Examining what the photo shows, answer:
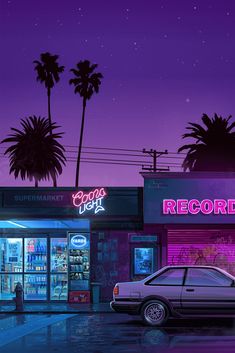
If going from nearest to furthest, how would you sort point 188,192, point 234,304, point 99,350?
point 99,350 → point 234,304 → point 188,192

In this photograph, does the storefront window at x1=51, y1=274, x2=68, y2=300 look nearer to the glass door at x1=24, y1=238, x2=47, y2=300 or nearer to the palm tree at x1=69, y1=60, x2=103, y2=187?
the glass door at x1=24, y1=238, x2=47, y2=300

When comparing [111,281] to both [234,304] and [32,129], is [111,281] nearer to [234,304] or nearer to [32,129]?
[234,304]

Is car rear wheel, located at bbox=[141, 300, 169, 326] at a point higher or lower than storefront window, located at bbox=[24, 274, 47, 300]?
lower

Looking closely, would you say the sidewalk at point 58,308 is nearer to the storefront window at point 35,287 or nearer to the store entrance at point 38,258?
the storefront window at point 35,287

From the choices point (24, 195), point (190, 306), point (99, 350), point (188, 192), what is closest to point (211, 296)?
point (190, 306)

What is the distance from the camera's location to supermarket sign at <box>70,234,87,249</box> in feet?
96.3

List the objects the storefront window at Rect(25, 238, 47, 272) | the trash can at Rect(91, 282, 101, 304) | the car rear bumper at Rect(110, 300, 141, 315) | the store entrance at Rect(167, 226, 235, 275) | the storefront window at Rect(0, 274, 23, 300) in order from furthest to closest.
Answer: the storefront window at Rect(0, 274, 23, 300) → the storefront window at Rect(25, 238, 47, 272) → the store entrance at Rect(167, 226, 235, 275) → the trash can at Rect(91, 282, 101, 304) → the car rear bumper at Rect(110, 300, 141, 315)

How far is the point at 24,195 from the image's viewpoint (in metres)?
29.7

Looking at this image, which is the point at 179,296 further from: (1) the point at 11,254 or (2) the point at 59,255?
(1) the point at 11,254

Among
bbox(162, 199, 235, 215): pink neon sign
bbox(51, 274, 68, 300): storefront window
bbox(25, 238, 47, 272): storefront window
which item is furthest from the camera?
bbox(51, 274, 68, 300): storefront window

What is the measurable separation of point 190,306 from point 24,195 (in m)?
12.3

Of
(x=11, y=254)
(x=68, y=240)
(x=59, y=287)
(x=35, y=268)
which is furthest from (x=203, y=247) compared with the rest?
(x=11, y=254)

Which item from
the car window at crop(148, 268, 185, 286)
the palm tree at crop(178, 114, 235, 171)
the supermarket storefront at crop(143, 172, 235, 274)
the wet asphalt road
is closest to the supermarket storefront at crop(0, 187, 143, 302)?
the supermarket storefront at crop(143, 172, 235, 274)

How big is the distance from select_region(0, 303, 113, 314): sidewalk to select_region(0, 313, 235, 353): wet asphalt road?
247 cm
